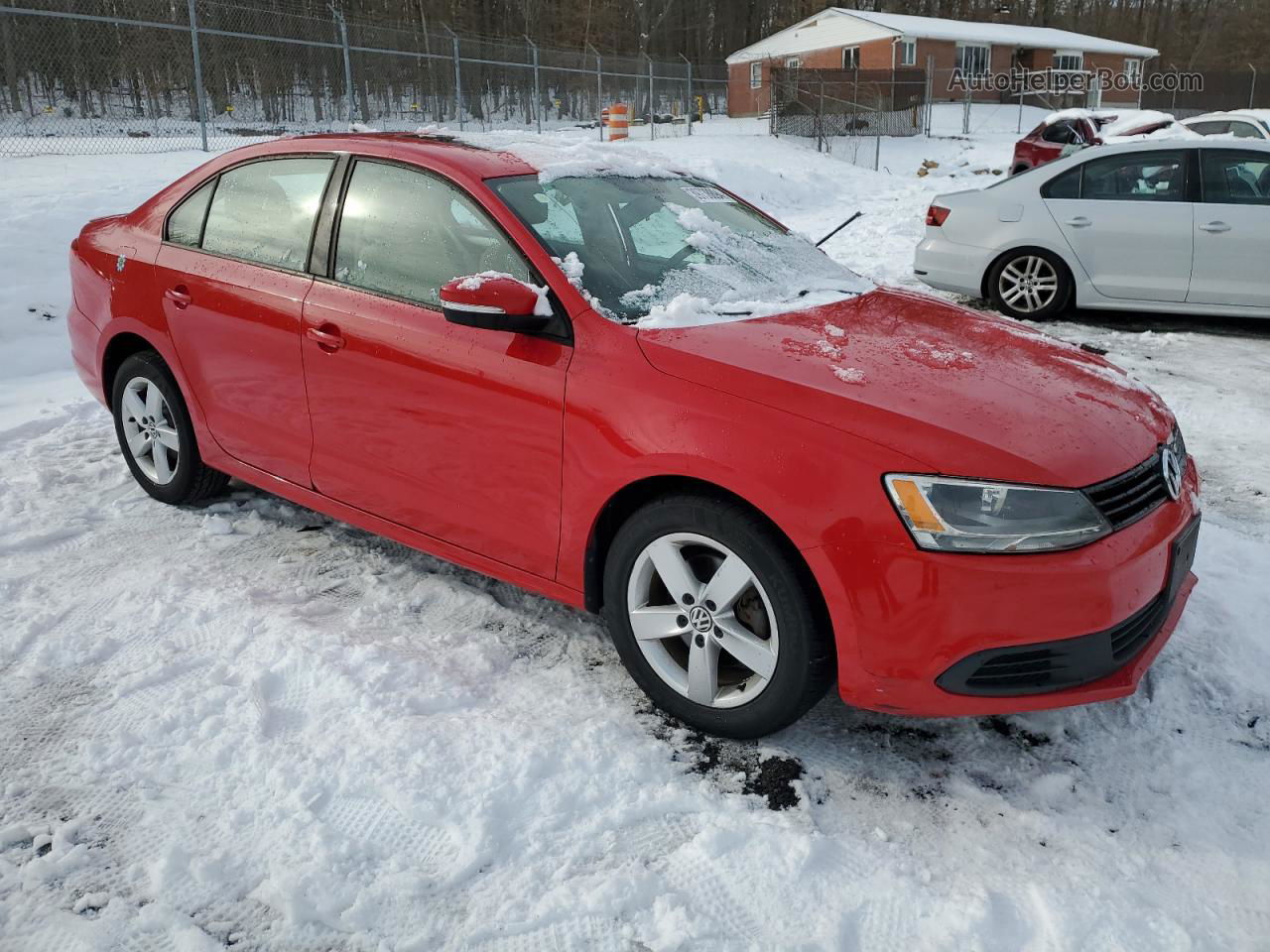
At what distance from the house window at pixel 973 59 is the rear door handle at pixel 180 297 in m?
42.2

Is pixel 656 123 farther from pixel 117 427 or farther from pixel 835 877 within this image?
pixel 835 877

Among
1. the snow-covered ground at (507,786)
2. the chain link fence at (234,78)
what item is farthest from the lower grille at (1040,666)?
the chain link fence at (234,78)

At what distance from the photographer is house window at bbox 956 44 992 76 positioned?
40312 mm

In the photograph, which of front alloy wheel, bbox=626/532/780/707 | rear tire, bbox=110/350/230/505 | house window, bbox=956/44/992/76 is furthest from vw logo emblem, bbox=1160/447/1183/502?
house window, bbox=956/44/992/76

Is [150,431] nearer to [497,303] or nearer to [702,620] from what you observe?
[497,303]

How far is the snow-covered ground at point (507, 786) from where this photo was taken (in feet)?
6.91

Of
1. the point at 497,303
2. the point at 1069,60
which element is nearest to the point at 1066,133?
the point at 497,303

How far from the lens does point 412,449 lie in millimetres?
3133

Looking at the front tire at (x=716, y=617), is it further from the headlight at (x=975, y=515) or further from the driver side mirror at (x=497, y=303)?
the driver side mirror at (x=497, y=303)

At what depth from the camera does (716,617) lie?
2.57m

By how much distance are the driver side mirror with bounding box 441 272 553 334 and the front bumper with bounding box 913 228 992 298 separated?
238 inches

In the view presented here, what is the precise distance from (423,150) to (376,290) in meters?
0.53

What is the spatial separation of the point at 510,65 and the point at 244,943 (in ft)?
72.3

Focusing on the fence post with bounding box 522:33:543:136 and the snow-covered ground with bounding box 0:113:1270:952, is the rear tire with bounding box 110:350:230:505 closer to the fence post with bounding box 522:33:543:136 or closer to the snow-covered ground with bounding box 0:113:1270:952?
the snow-covered ground with bounding box 0:113:1270:952
